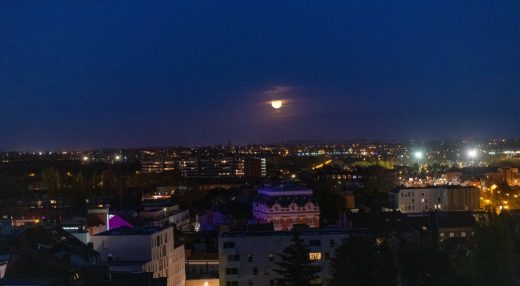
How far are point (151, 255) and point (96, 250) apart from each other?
1280 mm

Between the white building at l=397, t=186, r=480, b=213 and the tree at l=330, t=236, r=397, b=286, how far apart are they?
22.8m

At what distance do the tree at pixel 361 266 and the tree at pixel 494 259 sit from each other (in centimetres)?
259

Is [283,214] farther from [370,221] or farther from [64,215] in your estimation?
[64,215]

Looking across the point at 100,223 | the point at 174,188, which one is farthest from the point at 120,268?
the point at 174,188

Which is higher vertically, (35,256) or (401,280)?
(35,256)

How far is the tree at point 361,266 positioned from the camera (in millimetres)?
12820

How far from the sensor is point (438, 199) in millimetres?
36219

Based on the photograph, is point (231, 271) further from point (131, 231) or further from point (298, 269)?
point (298, 269)

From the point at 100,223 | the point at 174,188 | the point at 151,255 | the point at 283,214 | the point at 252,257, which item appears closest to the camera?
the point at 151,255

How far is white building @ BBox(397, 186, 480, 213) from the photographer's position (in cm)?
3569

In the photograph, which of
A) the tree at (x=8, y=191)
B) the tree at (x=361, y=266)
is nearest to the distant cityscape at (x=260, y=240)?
the tree at (x=361, y=266)

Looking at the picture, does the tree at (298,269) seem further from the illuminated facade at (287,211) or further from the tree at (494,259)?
the illuminated facade at (287,211)

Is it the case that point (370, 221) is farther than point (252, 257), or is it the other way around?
point (370, 221)

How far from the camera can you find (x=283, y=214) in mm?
30875
